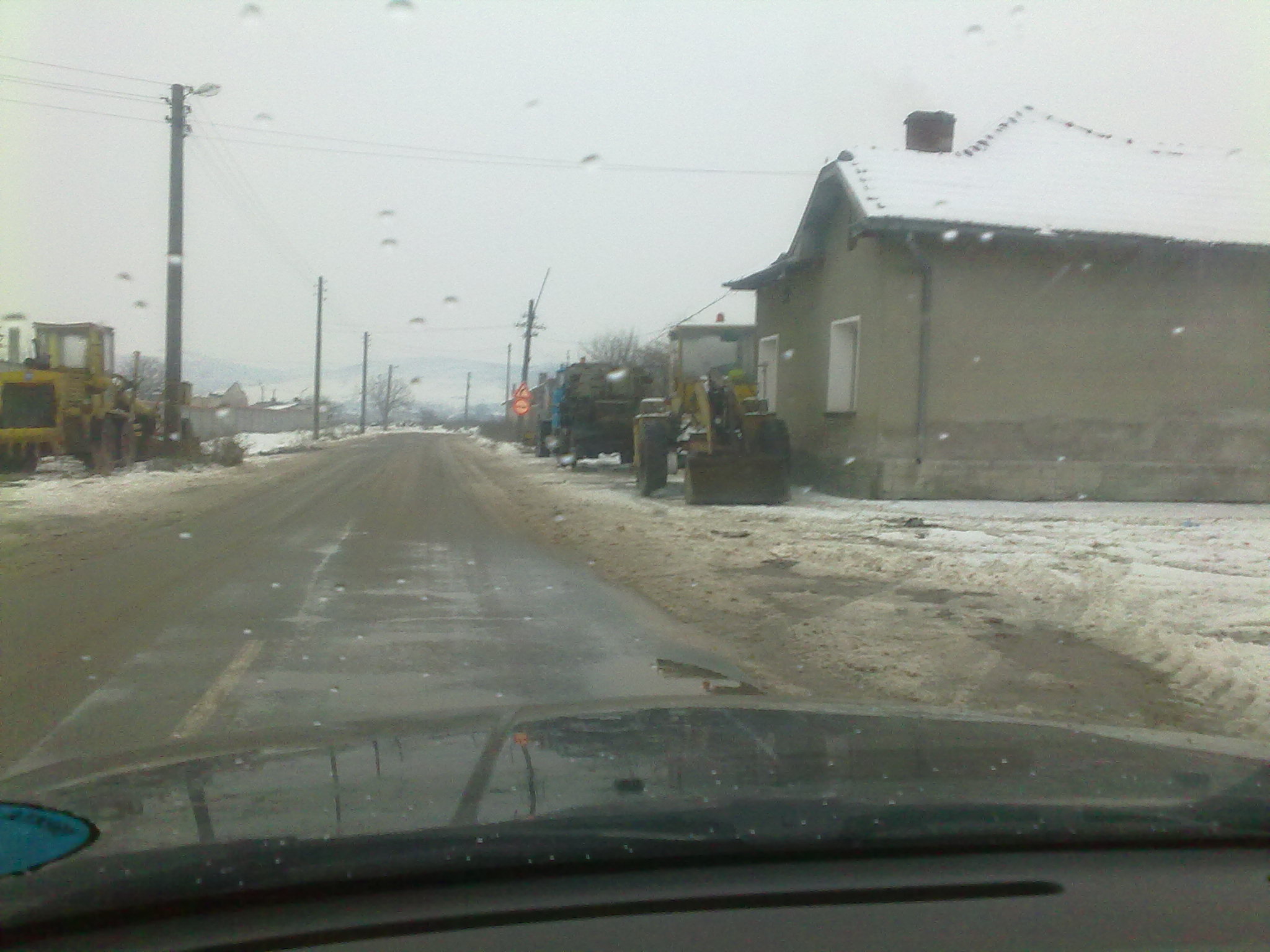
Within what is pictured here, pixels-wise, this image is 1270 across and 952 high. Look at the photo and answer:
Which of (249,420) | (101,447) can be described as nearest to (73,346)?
(101,447)

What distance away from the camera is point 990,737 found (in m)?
3.18

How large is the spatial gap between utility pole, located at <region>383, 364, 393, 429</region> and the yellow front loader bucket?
285 ft

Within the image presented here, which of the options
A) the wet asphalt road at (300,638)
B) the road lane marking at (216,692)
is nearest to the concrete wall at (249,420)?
the wet asphalt road at (300,638)

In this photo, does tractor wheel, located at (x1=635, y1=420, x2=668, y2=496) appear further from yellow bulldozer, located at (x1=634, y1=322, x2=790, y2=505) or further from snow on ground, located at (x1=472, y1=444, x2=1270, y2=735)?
snow on ground, located at (x1=472, y1=444, x2=1270, y2=735)

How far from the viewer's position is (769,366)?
22.4 m

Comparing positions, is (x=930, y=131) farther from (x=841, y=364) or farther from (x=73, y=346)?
(x=73, y=346)

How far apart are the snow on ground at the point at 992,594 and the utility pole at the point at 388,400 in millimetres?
89963

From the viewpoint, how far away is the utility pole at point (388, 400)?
343 feet

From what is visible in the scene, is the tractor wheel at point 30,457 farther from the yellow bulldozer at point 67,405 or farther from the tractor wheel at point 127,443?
the tractor wheel at point 127,443

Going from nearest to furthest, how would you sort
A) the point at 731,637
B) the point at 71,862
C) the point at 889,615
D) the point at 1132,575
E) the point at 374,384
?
the point at 71,862
the point at 731,637
the point at 889,615
the point at 1132,575
the point at 374,384

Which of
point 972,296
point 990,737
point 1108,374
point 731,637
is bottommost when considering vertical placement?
point 731,637

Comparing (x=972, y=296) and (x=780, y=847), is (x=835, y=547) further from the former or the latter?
(x=780, y=847)

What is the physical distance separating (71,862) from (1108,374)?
17.3 meters

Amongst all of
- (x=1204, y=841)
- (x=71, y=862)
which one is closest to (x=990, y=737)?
(x=1204, y=841)
